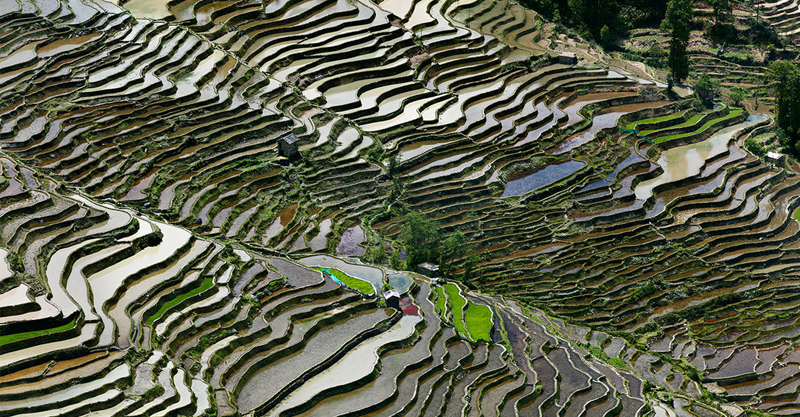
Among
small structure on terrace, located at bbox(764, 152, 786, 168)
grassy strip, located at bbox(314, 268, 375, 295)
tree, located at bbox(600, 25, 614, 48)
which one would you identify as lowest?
grassy strip, located at bbox(314, 268, 375, 295)

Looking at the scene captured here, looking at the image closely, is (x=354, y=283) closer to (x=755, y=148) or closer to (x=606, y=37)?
(x=755, y=148)

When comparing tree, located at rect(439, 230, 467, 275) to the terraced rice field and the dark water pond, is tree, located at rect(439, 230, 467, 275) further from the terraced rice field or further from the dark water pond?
the dark water pond

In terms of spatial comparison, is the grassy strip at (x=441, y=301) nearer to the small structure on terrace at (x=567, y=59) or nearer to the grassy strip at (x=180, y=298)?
the grassy strip at (x=180, y=298)

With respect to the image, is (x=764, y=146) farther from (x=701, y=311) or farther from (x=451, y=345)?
(x=451, y=345)

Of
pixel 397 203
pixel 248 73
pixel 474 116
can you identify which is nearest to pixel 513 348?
pixel 397 203

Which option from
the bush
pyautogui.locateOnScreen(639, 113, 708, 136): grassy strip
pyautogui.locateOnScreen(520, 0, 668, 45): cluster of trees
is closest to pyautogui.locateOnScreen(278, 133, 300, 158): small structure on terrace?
pyautogui.locateOnScreen(639, 113, 708, 136): grassy strip

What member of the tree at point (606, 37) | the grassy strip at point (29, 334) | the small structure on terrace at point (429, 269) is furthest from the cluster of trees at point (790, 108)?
the grassy strip at point (29, 334)

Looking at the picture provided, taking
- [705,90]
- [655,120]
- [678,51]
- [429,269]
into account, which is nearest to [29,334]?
[429,269]
